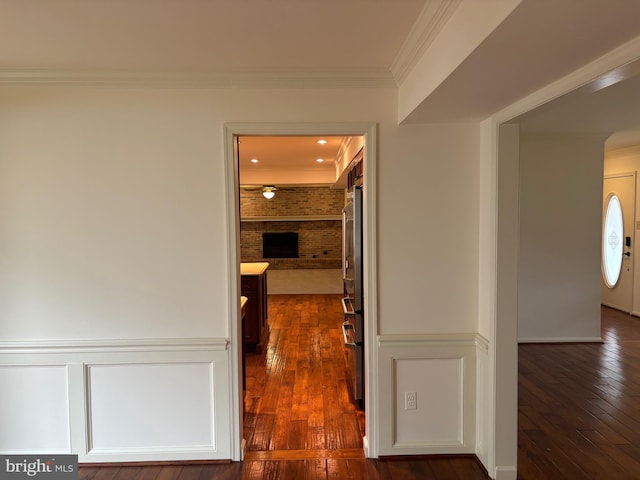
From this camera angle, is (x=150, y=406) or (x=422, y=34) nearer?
(x=422, y=34)

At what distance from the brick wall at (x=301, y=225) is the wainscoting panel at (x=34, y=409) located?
768 cm

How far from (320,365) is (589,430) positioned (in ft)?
7.65

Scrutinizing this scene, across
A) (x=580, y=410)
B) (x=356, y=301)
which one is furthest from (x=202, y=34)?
(x=580, y=410)

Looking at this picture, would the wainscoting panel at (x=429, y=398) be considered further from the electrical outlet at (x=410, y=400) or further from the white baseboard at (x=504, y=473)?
the white baseboard at (x=504, y=473)

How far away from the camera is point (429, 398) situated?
2.42 meters

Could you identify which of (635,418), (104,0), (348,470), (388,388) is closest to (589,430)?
(635,418)

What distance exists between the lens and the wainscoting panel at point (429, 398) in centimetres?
240

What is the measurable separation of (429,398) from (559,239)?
3078 millimetres

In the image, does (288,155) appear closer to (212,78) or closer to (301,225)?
(301,225)

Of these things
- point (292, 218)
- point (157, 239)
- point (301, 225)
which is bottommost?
point (157, 239)

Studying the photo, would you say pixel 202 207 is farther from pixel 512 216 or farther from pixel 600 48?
pixel 600 48

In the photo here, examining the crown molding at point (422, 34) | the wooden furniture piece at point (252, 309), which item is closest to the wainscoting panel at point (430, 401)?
the crown molding at point (422, 34)

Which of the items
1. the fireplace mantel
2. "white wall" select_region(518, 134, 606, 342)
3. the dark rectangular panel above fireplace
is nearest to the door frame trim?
"white wall" select_region(518, 134, 606, 342)

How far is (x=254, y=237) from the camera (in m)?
10.2
